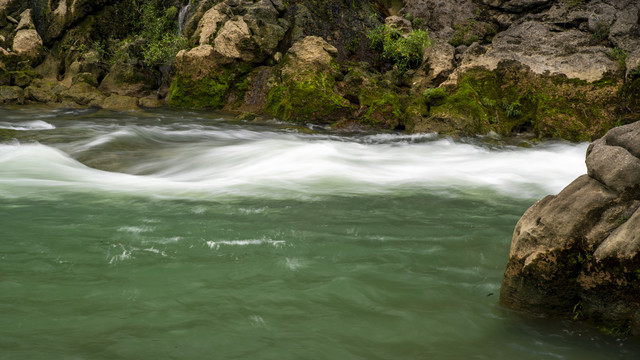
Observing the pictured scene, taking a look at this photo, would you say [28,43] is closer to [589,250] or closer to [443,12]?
[443,12]

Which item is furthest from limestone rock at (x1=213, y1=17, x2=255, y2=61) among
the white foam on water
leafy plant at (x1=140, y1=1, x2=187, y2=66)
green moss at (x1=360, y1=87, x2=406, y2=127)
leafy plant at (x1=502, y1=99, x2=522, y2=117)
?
leafy plant at (x1=502, y1=99, x2=522, y2=117)

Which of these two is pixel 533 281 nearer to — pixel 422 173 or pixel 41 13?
pixel 422 173

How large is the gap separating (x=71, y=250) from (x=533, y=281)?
418 centimetres

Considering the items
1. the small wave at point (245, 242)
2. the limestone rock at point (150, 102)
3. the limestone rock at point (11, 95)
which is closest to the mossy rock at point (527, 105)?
the small wave at point (245, 242)

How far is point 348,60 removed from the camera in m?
18.7

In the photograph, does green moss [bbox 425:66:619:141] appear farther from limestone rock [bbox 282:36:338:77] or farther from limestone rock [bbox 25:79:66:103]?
limestone rock [bbox 25:79:66:103]

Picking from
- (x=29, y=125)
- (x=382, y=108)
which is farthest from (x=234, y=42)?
(x=29, y=125)

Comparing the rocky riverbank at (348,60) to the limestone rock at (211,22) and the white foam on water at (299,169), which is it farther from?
the white foam on water at (299,169)

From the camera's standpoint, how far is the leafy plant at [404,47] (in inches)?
695

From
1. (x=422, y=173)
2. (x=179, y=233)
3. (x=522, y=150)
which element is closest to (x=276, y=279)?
(x=179, y=233)

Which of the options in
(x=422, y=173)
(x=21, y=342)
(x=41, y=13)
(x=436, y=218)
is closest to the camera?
(x=21, y=342)

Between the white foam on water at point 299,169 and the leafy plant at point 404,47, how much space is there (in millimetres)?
5254

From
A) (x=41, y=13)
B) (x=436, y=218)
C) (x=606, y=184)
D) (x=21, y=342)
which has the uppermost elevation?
(x=41, y=13)

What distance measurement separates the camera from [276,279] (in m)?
4.51
